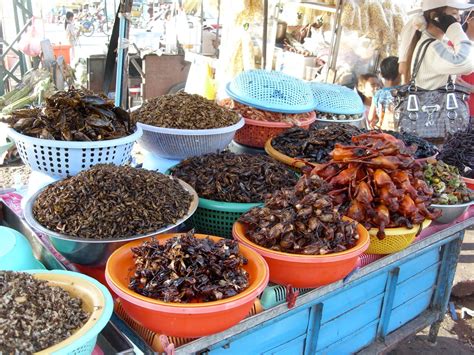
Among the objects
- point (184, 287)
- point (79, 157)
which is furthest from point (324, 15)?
point (184, 287)

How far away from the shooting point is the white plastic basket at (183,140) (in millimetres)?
2188

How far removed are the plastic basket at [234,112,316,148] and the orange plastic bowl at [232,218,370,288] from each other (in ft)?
3.77

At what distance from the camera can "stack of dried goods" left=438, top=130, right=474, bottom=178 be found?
2781 mm

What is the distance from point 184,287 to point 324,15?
20.3 feet

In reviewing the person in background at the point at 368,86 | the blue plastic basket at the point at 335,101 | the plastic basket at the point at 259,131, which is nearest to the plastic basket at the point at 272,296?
the plastic basket at the point at 259,131

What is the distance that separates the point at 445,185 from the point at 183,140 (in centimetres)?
138

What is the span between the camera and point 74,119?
1.84 m

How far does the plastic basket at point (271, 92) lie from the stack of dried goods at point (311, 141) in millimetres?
223

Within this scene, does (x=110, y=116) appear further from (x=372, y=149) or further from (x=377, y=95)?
(x=377, y=95)

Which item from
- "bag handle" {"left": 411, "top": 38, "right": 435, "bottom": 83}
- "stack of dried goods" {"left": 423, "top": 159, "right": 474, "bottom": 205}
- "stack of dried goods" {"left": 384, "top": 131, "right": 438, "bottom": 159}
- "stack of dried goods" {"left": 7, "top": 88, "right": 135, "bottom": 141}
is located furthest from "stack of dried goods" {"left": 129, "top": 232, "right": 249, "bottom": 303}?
"bag handle" {"left": 411, "top": 38, "right": 435, "bottom": 83}

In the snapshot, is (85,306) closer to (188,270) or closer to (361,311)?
(188,270)

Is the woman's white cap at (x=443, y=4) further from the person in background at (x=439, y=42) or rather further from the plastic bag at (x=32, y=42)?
the plastic bag at (x=32, y=42)

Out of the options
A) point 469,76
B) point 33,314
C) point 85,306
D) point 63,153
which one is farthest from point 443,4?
point 33,314

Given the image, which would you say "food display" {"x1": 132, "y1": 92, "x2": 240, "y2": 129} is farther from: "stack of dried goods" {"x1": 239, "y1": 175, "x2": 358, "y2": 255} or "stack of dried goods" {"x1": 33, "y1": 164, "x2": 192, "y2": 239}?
"stack of dried goods" {"x1": 239, "y1": 175, "x2": 358, "y2": 255}
